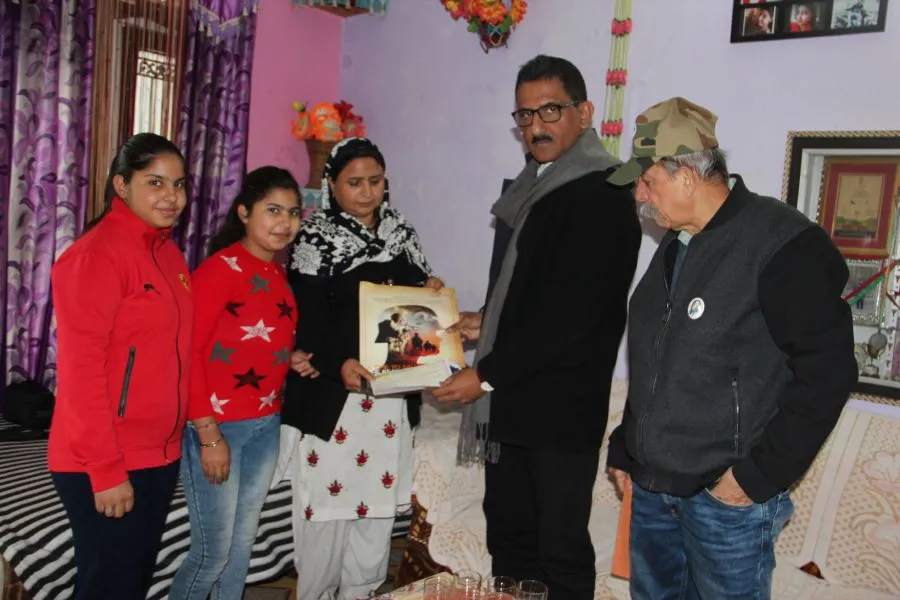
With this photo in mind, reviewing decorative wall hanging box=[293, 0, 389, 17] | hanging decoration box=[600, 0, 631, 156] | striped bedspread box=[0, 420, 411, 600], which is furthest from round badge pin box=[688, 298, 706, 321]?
decorative wall hanging box=[293, 0, 389, 17]

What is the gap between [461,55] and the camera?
13.0ft

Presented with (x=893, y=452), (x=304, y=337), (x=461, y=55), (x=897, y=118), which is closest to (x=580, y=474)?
(x=304, y=337)

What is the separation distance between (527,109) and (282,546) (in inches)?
73.7

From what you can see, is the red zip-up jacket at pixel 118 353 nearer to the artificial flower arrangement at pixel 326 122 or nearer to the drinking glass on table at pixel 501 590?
the drinking glass on table at pixel 501 590

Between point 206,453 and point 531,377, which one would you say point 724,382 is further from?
point 206,453

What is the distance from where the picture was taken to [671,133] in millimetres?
1710

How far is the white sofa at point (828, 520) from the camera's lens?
8.13 feet

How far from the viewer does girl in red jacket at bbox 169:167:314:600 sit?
7.16 ft

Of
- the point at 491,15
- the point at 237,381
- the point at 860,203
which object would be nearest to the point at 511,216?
the point at 237,381

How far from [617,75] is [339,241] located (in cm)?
152

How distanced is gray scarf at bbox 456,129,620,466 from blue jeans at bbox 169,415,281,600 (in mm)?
574

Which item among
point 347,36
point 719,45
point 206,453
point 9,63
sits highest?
point 347,36

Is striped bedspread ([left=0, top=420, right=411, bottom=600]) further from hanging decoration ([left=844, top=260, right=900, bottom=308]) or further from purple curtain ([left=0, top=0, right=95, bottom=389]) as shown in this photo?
hanging decoration ([left=844, top=260, right=900, bottom=308])

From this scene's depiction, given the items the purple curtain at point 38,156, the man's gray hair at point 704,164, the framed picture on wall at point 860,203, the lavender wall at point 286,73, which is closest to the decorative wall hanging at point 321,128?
the lavender wall at point 286,73
